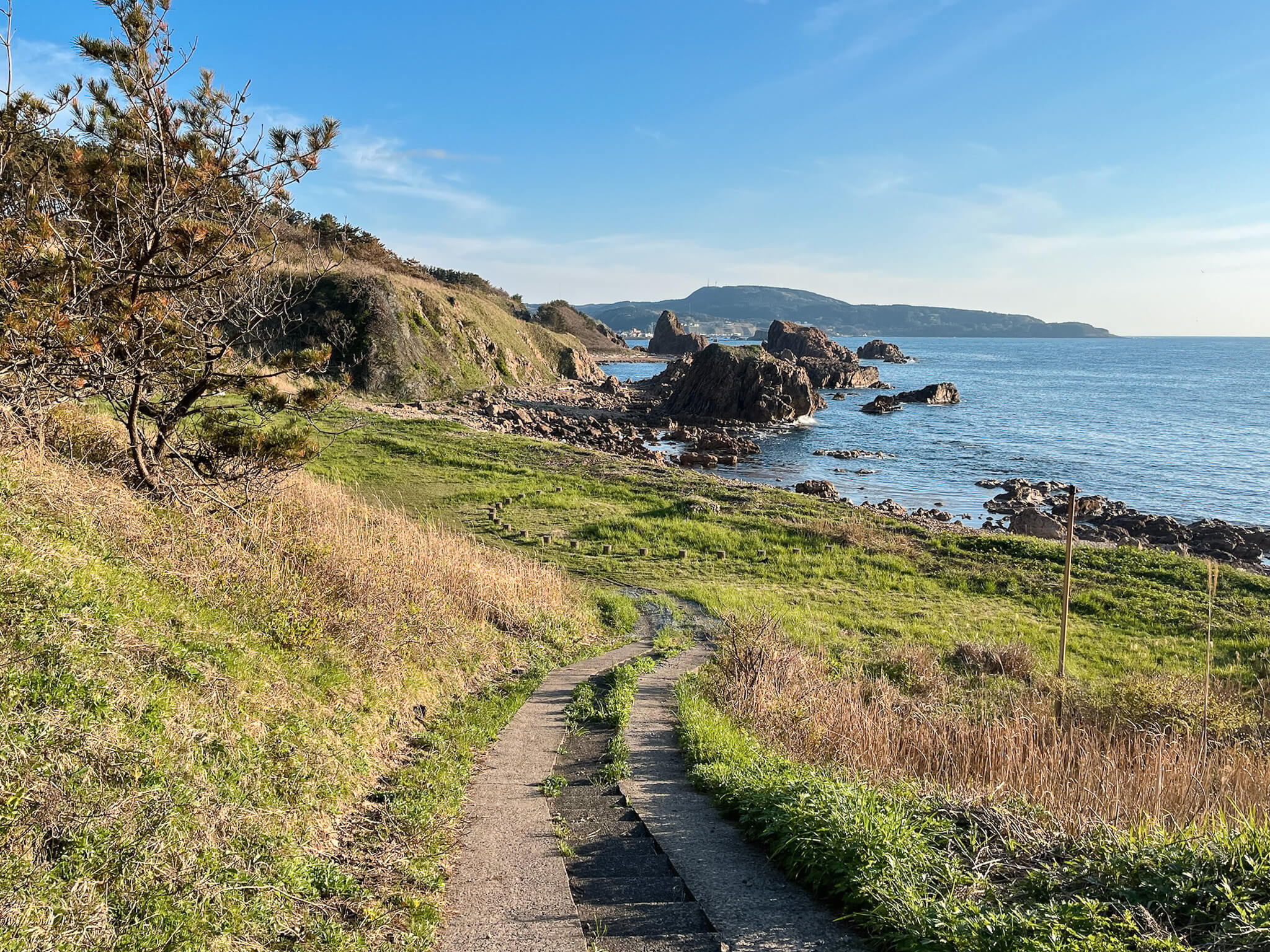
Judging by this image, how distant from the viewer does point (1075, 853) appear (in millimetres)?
5203

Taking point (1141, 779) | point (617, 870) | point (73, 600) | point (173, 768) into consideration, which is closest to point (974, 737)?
point (1141, 779)

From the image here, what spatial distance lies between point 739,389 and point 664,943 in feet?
205

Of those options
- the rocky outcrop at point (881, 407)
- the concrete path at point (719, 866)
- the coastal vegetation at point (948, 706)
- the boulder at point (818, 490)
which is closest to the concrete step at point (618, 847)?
the concrete path at point (719, 866)

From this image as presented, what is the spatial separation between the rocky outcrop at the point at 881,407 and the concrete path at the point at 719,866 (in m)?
71.5

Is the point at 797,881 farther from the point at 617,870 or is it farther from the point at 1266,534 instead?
the point at 1266,534

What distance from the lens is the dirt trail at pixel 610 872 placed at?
17.0ft

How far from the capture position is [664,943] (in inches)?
202

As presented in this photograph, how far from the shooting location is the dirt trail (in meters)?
5.18

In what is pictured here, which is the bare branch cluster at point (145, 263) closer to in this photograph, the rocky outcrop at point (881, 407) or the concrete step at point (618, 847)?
the concrete step at point (618, 847)

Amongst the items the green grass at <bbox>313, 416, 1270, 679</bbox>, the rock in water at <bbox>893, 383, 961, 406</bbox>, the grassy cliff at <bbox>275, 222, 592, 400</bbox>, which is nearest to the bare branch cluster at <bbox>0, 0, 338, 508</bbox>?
the green grass at <bbox>313, 416, 1270, 679</bbox>

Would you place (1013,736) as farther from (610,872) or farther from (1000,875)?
(610,872)

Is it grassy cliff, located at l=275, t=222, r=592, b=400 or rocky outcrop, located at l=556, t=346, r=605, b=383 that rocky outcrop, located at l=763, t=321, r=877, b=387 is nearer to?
rocky outcrop, located at l=556, t=346, r=605, b=383

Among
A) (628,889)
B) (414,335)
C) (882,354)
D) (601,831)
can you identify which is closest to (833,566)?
(601,831)

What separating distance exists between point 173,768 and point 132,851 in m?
0.87
